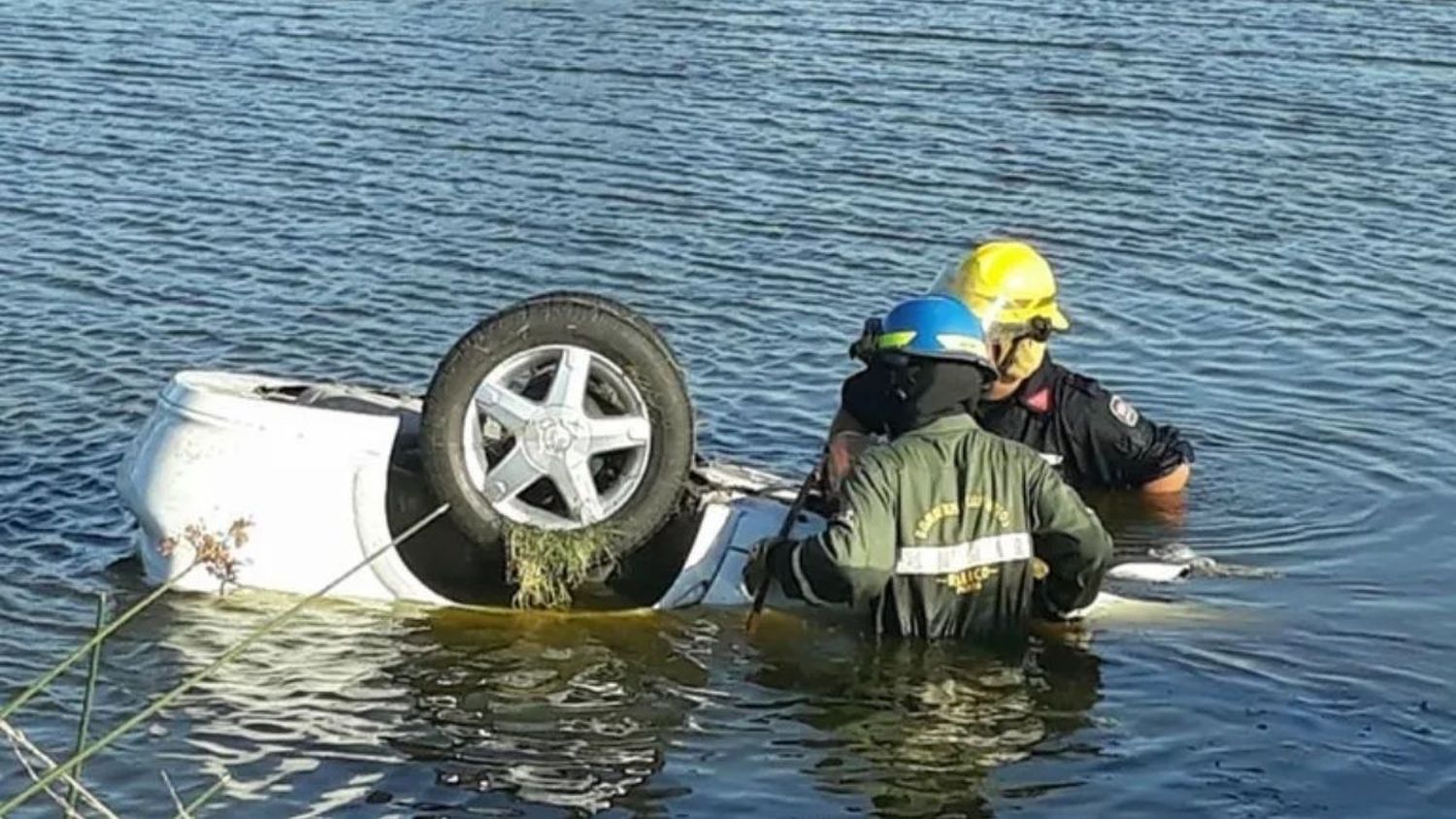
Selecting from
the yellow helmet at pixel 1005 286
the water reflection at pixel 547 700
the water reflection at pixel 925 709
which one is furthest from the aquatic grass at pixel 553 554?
the yellow helmet at pixel 1005 286

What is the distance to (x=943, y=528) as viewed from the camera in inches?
312

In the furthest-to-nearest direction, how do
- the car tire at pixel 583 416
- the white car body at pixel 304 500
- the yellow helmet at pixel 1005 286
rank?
1. the yellow helmet at pixel 1005 286
2. the white car body at pixel 304 500
3. the car tire at pixel 583 416

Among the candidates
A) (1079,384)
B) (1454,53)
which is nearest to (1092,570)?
(1079,384)

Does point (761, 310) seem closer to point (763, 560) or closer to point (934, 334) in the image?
point (763, 560)

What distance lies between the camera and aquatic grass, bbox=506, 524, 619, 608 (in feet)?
28.2

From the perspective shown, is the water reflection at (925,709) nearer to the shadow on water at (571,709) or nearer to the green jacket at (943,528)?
the shadow on water at (571,709)

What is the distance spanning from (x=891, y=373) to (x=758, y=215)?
8.72m

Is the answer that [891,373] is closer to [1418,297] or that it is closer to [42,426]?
[42,426]

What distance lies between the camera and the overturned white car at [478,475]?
8.49 metres

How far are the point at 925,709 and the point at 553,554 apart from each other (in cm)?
135

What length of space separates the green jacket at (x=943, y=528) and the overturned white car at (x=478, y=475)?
685 millimetres

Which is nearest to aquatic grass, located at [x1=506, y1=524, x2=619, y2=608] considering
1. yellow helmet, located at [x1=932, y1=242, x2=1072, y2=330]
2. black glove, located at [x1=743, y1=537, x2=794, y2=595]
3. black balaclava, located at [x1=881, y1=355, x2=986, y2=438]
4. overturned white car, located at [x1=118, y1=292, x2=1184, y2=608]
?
overturned white car, located at [x1=118, y1=292, x2=1184, y2=608]

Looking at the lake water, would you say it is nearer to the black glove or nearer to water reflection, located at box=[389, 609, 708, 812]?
water reflection, located at box=[389, 609, 708, 812]

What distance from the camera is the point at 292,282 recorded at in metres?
14.7
